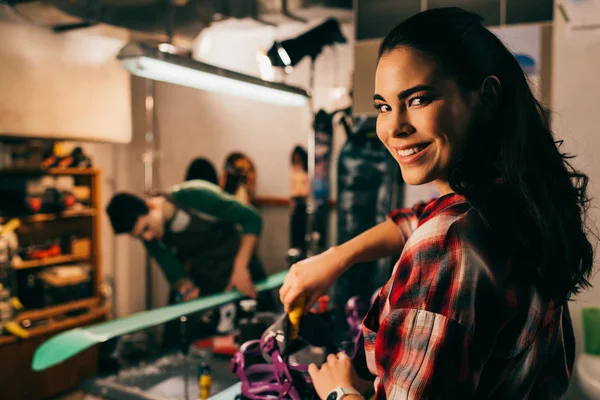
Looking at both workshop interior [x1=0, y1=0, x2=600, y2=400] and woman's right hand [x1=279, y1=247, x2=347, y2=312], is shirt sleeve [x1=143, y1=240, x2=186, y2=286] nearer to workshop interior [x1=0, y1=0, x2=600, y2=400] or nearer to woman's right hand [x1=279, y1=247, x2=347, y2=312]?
workshop interior [x1=0, y1=0, x2=600, y2=400]

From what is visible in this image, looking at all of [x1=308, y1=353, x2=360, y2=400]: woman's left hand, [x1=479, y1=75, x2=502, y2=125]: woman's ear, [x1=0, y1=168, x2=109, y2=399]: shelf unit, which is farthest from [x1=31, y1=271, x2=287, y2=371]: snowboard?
[x1=0, y1=168, x2=109, y2=399]: shelf unit

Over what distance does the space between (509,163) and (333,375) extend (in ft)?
1.67

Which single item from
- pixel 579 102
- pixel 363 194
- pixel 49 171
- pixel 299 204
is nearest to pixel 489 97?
pixel 579 102

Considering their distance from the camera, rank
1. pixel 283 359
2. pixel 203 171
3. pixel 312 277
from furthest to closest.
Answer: pixel 203 171 → pixel 283 359 → pixel 312 277

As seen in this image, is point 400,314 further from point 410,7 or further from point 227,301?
point 410,7

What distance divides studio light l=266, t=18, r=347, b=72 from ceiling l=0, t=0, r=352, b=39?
0.88ft

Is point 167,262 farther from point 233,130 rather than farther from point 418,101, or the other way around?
point 418,101

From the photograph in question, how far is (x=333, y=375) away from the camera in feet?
3.29

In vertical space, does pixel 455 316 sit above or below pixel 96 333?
above

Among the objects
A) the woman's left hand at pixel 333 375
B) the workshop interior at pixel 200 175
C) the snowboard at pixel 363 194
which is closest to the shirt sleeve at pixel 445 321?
the woman's left hand at pixel 333 375

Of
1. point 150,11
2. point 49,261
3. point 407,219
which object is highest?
point 150,11

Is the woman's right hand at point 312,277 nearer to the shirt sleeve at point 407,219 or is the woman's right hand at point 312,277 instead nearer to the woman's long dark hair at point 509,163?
the shirt sleeve at point 407,219

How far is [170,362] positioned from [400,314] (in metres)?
1.61

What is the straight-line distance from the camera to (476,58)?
77 centimetres
